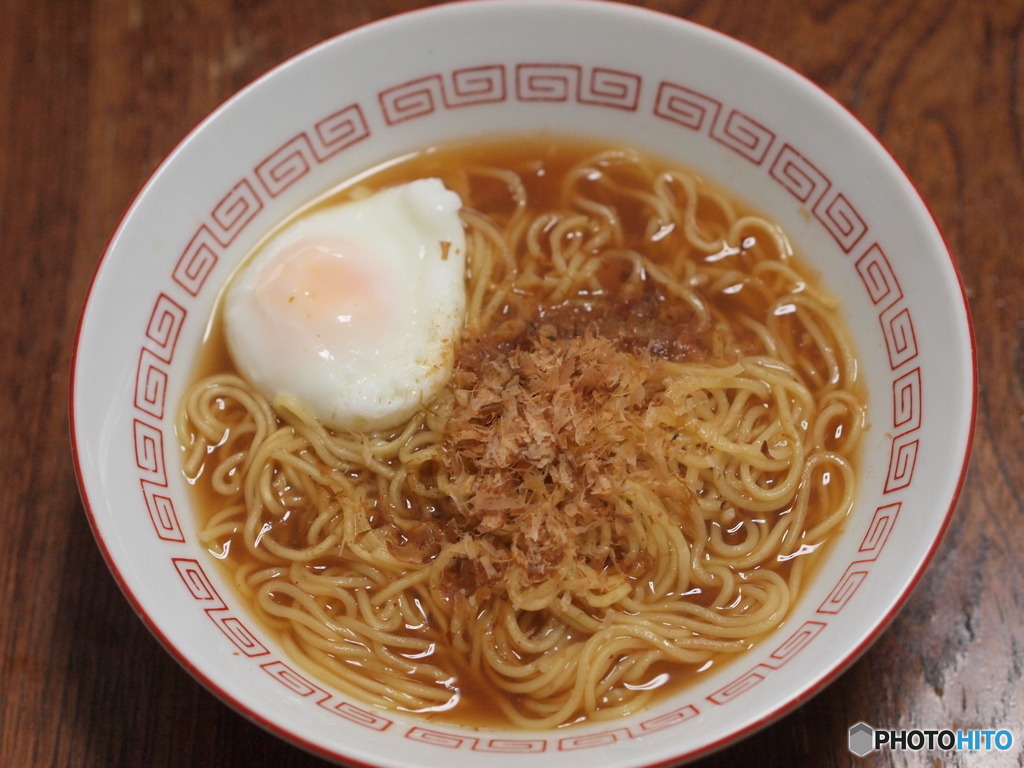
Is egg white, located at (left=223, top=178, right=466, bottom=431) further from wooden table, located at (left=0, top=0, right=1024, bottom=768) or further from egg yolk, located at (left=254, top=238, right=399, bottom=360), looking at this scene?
wooden table, located at (left=0, top=0, right=1024, bottom=768)

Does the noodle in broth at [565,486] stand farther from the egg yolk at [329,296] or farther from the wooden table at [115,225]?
the wooden table at [115,225]

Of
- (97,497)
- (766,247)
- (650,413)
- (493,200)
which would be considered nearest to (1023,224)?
(766,247)

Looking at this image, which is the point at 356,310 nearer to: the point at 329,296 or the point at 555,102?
the point at 329,296

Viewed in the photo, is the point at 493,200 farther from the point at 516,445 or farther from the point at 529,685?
the point at 529,685

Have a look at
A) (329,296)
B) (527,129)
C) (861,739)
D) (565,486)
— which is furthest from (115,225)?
(861,739)

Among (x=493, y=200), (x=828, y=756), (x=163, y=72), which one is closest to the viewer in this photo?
(x=828, y=756)

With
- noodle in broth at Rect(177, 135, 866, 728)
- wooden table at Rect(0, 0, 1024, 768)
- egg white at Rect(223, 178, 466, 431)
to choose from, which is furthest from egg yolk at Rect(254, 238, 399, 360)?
wooden table at Rect(0, 0, 1024, 768)
